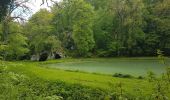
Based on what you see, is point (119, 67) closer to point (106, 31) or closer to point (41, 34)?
point (41, 34)

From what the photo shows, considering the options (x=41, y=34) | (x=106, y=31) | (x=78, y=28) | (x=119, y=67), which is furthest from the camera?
(x=106, y=31)

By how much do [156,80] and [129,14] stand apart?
5469 cm

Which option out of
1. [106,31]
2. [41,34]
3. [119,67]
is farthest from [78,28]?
[119,67]

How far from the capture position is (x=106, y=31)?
6319 cm

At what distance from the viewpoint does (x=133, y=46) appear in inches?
2378

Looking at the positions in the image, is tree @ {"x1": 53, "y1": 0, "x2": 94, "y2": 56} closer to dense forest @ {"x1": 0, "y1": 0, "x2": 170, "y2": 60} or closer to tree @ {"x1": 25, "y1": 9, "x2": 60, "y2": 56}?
dense forest @ {"x1": 0, "y1": 0, "x2": 170, "y2": 60}

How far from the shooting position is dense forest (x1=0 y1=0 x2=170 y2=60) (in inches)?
2281

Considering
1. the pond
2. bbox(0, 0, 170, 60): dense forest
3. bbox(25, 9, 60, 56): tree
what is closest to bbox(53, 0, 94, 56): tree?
bbox(0, 0, 170, 60): dense forest

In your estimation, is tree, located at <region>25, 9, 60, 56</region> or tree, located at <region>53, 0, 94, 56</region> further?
tree, located at <region>53, 0, 94, 56</region>

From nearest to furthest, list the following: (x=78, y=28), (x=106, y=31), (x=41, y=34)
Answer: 1. (x=41, y=34)
2. (x=78, y=28)
3. (x=106, y=31)

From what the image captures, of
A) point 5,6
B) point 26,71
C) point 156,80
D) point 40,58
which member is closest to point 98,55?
point 40,58

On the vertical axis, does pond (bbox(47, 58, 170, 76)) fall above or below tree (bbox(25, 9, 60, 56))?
below

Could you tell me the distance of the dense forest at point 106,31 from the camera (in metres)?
57.9

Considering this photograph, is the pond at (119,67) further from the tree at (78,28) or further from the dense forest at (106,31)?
the tree at (78,28)
